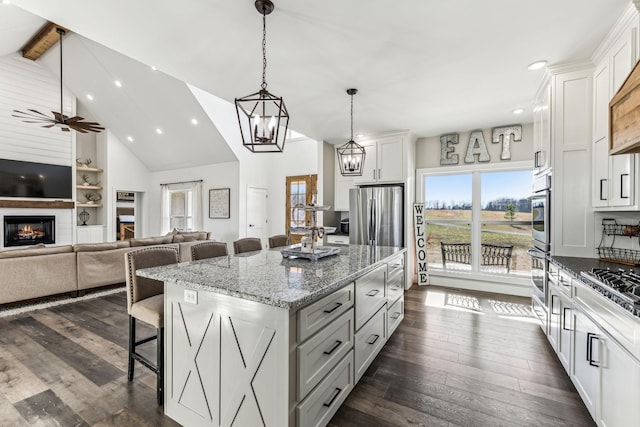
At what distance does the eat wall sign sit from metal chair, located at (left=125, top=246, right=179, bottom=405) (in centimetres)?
458

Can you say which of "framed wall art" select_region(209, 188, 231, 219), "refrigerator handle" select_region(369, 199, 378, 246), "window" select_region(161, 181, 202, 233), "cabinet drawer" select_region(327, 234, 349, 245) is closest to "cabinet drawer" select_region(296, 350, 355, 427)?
"refrigerator handle" select_region(369, 199, 378, 246)

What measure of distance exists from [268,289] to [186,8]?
198 centimetres

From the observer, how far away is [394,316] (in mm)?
3016

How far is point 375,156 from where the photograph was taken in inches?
201

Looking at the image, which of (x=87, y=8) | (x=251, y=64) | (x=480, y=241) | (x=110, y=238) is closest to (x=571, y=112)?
(x=480, y=241)

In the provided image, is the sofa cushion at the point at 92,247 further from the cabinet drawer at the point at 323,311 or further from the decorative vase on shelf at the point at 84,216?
the decorative vase on shelf at the point at 84,216

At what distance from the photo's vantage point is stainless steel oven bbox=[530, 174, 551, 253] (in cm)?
272

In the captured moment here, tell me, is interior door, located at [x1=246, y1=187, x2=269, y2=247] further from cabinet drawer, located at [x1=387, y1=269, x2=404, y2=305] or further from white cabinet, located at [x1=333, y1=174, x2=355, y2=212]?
cabinet drawer, located at [x1=387, y1=269, x2=404, y2=305]

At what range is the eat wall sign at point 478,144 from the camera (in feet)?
14.9

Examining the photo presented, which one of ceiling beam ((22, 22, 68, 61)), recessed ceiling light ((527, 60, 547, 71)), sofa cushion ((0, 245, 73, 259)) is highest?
ceiling beam ((22, 22, 68, 61))

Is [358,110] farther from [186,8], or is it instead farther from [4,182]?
[4,182]

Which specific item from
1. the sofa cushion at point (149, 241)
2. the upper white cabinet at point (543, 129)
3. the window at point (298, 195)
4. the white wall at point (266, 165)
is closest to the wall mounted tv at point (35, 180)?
the sofa cushion at point (149, 241)

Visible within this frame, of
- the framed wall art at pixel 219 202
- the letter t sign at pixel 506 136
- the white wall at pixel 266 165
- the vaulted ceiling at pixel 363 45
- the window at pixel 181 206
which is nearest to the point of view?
the vaulted ceiling at pixel 363 45

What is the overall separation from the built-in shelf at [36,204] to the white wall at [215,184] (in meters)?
2.21
